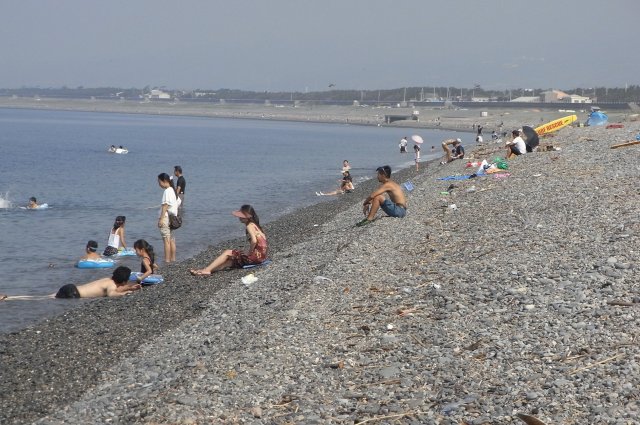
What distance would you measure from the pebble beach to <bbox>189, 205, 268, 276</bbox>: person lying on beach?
10.5 inches

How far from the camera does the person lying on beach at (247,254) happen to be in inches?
545

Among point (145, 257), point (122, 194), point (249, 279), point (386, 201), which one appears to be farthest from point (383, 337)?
point (122, 194)

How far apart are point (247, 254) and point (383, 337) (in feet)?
21.6

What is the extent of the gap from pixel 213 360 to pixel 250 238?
611 cm

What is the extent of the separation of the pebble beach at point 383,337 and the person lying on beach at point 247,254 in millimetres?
266

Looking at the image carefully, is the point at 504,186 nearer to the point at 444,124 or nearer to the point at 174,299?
the point at 174,299

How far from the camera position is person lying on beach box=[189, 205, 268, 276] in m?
13.9

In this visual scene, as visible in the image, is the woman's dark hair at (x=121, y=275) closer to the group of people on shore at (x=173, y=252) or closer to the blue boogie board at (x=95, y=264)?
the group of people on shore at (x=173, y=252)

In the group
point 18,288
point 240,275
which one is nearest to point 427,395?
point 240,275

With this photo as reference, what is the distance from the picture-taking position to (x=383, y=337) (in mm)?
7746

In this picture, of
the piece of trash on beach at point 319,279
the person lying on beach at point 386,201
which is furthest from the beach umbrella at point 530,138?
the piece of trash on beach at point 319,279

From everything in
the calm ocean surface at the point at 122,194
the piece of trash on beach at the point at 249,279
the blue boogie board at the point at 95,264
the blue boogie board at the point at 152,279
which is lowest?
the calm ocean surface at the point at 122,194

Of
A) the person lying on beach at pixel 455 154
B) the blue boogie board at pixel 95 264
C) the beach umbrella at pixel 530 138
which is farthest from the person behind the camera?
the person lying on beach at pixel 455 154

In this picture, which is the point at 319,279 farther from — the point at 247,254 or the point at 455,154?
the point at 455,154
